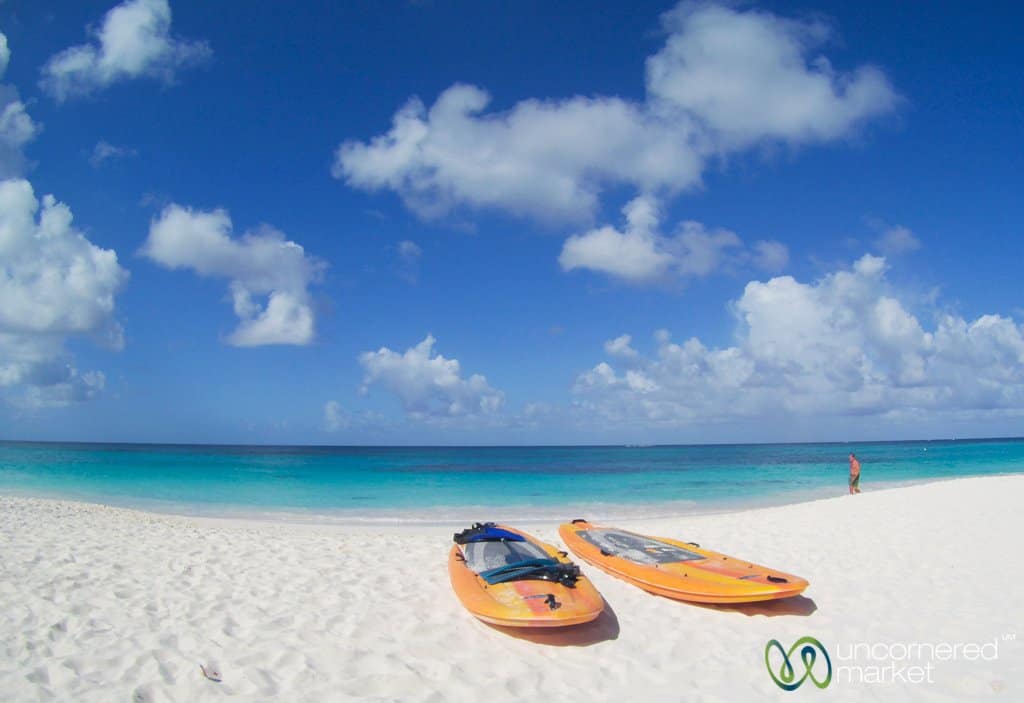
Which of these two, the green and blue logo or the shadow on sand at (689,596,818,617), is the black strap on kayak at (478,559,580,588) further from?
the green and blue logo

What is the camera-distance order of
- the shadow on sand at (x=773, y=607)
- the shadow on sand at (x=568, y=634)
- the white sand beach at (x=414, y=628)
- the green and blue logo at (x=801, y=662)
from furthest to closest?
the shadow on sand at (x=773, y=607), the shadow on sand at (x=568, y=634), the green and blue logo at (x=801, y=662), the white sand beach at (x=414, y=628)

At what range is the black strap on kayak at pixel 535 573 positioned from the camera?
7133mm

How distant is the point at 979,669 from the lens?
5.65 meters

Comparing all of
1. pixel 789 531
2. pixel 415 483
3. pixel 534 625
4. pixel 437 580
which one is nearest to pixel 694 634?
pixel 534 625

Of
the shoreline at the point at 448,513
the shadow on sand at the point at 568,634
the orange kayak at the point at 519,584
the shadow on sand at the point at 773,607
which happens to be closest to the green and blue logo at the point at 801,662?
the shadow on sand at the point at 773,607

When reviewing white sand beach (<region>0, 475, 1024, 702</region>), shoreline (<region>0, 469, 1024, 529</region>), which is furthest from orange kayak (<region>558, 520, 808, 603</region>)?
shoreline (<region>0, 469, 1024, 529</region>)

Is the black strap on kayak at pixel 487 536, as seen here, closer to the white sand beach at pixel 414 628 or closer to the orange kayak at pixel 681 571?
the white sand beach at pixel 414 628

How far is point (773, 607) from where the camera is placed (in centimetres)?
753

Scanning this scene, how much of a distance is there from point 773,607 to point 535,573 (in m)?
3.20

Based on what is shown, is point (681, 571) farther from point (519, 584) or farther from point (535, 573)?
point (519, 584)

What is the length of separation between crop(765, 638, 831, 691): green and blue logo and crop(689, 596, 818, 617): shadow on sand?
796mm

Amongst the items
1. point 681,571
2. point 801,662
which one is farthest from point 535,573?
point 801,662

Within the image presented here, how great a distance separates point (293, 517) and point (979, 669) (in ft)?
58.6

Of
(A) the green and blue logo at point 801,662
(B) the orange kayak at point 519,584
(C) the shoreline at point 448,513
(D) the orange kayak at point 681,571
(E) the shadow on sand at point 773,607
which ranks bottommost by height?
(C) the shoreline at point 448,513
